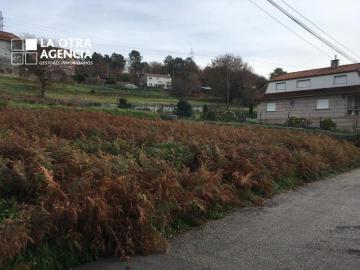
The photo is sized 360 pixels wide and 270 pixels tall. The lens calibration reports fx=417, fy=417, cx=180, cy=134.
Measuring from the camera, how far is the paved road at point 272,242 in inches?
209

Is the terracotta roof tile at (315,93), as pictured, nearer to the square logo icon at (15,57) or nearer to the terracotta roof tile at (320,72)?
the terracotta roof tile at (320,72)

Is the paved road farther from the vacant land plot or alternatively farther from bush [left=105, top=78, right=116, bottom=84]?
bush [left=105, top=78, right=116, bottom=84]

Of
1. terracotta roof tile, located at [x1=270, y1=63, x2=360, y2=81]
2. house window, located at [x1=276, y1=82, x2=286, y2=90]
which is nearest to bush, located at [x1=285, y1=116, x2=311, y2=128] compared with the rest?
terracotta roof tile, located at [x1=270, y1=63, x2=360, y2=81]

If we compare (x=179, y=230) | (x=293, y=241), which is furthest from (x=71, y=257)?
(x=293, y=241)

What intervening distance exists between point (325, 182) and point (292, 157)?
47.8 inches

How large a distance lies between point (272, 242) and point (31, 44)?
4413cm

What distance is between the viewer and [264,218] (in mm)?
7719

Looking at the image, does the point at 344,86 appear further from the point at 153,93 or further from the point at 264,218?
the point at 153,93

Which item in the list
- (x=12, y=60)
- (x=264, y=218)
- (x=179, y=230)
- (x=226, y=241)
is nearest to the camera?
(x=226, y=241)

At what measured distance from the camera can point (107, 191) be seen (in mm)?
5875

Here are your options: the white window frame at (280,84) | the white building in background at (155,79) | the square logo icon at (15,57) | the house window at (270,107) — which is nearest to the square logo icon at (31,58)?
the square logo icon at (15,57)

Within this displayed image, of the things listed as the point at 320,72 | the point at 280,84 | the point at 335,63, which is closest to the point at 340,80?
the point at 320,72

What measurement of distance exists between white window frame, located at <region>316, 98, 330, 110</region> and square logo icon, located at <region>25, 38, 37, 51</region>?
2927 cm

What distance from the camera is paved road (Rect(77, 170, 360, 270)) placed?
5297 mm
